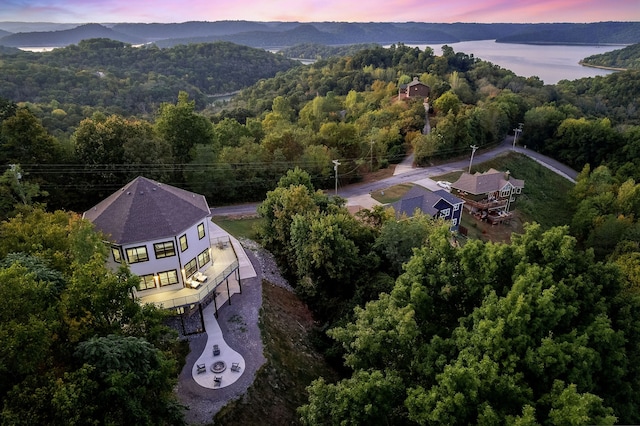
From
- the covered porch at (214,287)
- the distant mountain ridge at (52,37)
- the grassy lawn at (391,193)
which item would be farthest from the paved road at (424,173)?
the distant mountain ridge at (52,37)

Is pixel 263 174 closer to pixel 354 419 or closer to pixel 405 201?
pixel 405 201

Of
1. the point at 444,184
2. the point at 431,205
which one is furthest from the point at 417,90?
the point at 431,205

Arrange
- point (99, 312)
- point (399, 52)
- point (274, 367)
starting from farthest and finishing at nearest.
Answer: point (399, 52) < point (274, 367) < point (99, 312)

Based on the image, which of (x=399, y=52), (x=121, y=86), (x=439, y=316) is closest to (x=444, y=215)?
(x=439, y=316)

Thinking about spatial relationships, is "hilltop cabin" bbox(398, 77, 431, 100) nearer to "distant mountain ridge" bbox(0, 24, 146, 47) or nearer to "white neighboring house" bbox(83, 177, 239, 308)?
"white neighboring house" bbox(83, 177, 239, 308)

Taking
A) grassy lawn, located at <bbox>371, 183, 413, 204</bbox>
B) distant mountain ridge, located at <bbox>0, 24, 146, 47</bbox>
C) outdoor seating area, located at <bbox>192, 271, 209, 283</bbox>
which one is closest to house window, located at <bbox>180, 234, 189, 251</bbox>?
outdoor seating area, located at <bbox>192, 271, 209, 283</bbox>

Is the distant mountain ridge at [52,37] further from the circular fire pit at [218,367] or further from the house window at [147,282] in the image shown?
the circular fire pit at [218,367]

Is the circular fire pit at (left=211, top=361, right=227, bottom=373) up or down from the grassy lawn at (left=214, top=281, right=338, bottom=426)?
up
